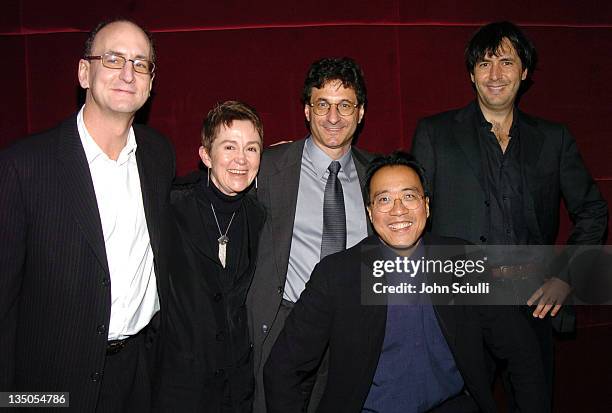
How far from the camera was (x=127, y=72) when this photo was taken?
2.08 meters

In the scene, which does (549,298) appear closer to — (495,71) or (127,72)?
(495,71)

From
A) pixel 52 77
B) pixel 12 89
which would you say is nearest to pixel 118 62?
pixel 52 77

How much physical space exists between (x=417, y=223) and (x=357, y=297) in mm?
365

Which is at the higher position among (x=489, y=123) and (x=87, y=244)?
(x=489, y=123)

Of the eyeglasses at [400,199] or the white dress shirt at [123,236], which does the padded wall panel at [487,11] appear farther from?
the white dress shirt at [123,236]

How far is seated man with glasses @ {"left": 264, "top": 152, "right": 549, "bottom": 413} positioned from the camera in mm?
2031

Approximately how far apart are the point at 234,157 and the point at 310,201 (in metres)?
0.45

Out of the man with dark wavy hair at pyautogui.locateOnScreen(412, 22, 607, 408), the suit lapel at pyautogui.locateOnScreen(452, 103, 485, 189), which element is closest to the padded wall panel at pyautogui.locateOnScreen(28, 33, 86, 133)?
the man with dark wavy hair at pyautogui.locateOnScreen(412, 22, 607, 408)

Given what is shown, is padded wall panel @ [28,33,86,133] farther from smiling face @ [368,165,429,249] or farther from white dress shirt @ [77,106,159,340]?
smiling face @ [368,165,429,249]

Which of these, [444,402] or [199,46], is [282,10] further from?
[444,402]

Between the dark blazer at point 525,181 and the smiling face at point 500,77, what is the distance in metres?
0.12

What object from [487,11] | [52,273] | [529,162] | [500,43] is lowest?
[52,273]

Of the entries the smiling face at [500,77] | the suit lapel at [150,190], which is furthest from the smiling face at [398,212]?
the suit lapel at [150,190]

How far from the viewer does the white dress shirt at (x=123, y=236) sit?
2076 mm
